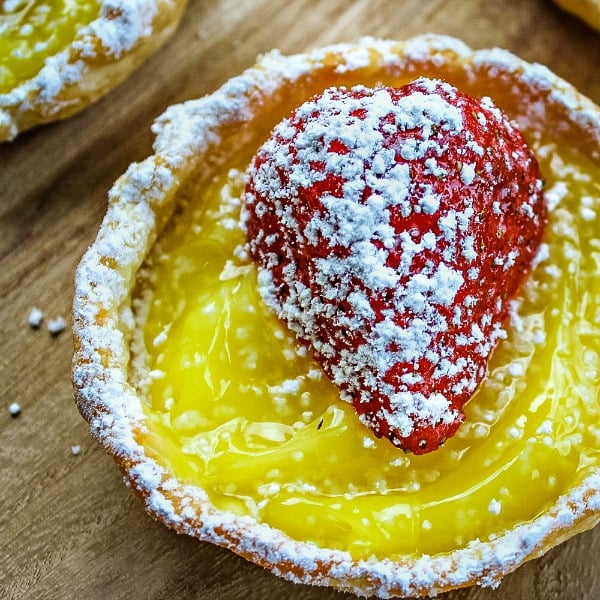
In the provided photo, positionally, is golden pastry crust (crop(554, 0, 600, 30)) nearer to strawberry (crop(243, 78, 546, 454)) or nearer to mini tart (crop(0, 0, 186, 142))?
strawberry (crop(243, 78, 546, 454))

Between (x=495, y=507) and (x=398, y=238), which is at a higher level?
(x=398, y=238)

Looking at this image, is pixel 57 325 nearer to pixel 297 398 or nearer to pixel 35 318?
pixel 35 318

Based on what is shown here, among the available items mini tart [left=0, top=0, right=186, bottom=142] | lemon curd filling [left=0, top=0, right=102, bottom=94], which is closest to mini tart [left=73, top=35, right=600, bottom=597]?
mini tart [left=0, top=0, right=186, bottom=142]

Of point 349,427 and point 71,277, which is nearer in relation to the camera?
point 349,427

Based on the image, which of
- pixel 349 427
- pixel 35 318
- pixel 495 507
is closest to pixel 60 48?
pixel 35 318

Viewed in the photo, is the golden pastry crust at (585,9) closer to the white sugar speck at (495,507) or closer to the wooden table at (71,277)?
the wooden table at (71,277)

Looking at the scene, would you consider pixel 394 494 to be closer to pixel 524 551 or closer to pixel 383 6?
pixel 524 551

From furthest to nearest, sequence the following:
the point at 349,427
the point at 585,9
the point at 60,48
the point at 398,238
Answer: the point at 585,9, the point at 60,48, the point at 349,427, the point at 398,238
